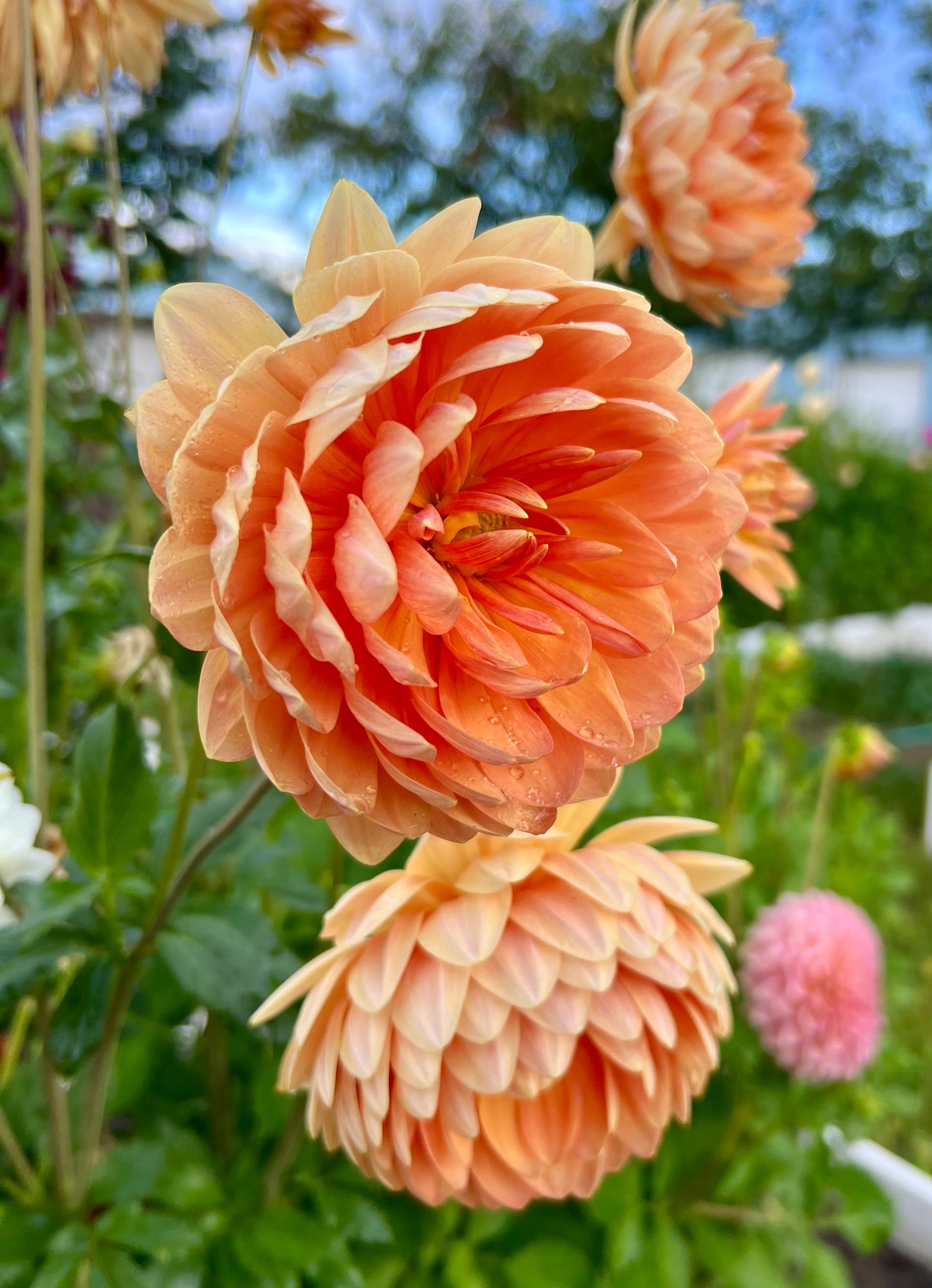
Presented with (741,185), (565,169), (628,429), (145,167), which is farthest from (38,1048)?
(565,169)

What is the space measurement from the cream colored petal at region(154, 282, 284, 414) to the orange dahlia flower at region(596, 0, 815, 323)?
0.35 metres

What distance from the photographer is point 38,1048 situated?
0.47 meters

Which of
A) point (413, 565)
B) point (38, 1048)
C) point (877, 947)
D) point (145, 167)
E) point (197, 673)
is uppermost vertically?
point (145, 167)

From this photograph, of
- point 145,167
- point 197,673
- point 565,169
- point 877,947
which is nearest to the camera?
point 197,673

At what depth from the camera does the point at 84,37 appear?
48cm

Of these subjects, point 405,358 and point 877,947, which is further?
point 877,947

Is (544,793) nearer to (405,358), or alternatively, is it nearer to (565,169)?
(405,358)

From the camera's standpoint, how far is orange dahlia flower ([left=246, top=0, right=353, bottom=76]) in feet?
1.82

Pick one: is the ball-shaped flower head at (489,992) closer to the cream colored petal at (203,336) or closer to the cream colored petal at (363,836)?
the cream colored petal at (363,836)

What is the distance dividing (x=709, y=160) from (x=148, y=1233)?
2.09ft

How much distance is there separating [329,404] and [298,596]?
5 centimetres

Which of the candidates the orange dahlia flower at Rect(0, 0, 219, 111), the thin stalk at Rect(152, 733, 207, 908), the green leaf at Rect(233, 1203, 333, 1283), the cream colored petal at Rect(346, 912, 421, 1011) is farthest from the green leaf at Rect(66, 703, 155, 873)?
the orange dahlia flower at Rect(0, 0, 219, 111)

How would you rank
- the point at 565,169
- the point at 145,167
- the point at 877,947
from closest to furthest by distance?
the point at 877,947 < the point at 145,167 < the point at 565,169

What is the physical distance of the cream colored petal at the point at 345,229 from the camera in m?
0.26
